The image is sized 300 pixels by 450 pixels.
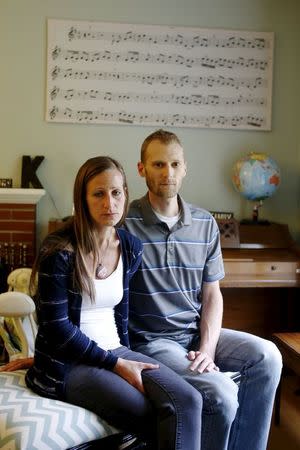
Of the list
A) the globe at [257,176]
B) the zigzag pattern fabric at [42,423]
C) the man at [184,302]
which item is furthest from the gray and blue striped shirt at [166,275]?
the globe at [257,176]

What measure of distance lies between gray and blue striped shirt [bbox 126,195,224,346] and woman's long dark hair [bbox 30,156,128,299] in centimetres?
27

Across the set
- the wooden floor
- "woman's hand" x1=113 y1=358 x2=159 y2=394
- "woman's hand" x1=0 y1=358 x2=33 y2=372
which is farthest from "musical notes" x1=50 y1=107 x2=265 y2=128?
"woman's hand" x1=113 y1=358 x2=159 y2=394

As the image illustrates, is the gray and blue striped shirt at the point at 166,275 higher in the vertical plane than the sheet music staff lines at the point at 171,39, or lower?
lower

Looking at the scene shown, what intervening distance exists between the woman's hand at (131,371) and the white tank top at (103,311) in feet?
0.34

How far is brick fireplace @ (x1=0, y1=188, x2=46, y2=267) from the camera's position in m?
2.97

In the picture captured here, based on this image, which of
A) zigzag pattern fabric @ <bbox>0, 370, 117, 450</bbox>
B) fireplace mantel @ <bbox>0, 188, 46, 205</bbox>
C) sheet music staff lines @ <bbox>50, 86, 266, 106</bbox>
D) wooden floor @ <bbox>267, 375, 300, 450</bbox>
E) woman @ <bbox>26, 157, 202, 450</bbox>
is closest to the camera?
zigzag pattern fabric @ <bbox>0, 370, 117, 450</bbox>

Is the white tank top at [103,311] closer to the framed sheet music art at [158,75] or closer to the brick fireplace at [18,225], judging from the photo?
the brick fireplace at [18,225]

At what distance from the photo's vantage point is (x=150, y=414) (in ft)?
4.76

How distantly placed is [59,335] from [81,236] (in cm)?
29

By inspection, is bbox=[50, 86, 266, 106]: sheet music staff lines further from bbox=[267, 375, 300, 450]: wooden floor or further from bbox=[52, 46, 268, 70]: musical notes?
bbox=[267, 375, 300, 450]: wooden floor

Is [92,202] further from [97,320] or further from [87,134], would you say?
[87,134]

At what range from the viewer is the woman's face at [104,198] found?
1.55 m

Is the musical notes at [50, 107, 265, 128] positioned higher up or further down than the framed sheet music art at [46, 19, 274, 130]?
further down

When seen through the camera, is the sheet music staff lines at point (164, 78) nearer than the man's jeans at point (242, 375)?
No
